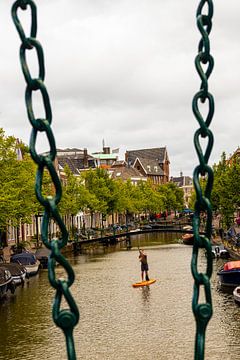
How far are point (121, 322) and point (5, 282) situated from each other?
29.8ft

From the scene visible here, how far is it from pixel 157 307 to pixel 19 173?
18.5 m

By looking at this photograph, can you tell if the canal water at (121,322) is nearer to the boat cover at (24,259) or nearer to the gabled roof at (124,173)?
the boat cover at (24,259)

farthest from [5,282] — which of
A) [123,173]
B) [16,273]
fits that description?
[123,173]

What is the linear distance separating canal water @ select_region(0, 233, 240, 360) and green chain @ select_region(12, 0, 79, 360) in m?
14.7

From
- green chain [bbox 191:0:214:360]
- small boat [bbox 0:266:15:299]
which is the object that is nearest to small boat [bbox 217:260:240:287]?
small boat [bbox 0:266:15:299]

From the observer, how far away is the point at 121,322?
21875 mm

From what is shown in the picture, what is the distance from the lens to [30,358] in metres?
17.0

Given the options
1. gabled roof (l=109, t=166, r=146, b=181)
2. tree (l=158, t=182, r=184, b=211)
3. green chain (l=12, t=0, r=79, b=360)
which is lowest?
green chain (l=12, t=0, r=79, b=360)

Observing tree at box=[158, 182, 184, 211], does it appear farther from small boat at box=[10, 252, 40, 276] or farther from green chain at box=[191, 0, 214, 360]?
green chain at box=[191, 0, 214, 360]

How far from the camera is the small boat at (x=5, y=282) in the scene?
28.4m

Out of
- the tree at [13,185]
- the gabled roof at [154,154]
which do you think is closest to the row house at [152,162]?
A: the gabled roof at [154,154]

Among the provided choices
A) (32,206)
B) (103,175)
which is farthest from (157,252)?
(103,175)

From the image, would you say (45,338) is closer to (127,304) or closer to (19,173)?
(127,304)

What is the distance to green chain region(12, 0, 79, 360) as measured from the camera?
2.42 metres
